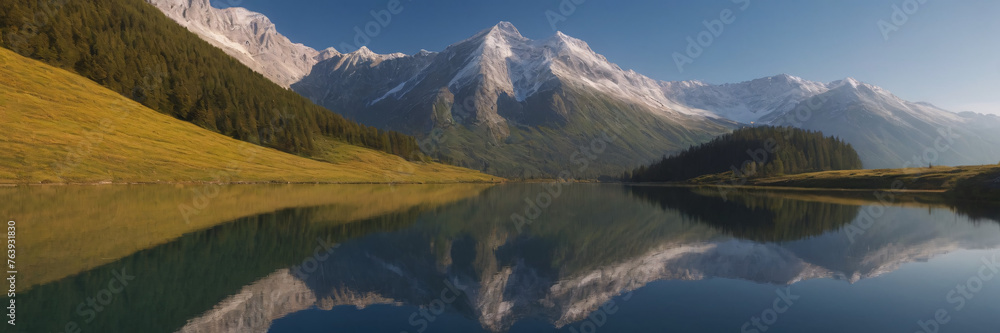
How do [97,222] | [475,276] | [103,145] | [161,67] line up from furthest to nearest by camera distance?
[161,67], [103,145], [97,222], [475,276]

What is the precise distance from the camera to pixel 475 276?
20734 millimetres

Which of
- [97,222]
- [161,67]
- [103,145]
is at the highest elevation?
[161,67]

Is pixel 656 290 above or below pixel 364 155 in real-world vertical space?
below

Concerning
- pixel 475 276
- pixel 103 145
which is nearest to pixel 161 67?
pixel 103 145

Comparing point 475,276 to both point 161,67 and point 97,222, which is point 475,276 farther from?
point 161,67

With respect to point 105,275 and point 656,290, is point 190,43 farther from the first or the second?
point 656,290

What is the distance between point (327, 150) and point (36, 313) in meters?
158

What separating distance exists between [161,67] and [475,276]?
6800 inches

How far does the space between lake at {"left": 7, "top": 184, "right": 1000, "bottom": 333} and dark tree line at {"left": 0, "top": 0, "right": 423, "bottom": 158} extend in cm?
11660

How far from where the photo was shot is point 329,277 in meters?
19.1

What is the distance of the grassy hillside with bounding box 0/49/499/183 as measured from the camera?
2480 inches

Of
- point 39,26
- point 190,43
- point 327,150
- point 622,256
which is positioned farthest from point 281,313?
point 190,43

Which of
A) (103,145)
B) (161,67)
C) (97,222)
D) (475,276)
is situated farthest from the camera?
(161,67)

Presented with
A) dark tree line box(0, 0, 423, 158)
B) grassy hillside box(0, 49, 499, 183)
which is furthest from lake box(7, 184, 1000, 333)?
dark tree line box(0, 0, 423, 158)
